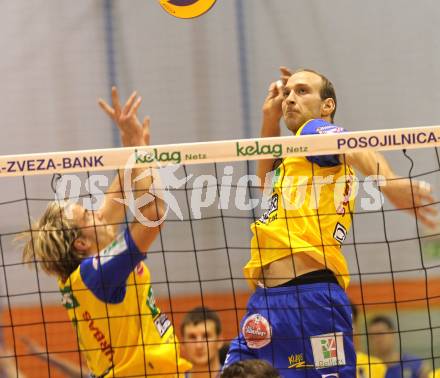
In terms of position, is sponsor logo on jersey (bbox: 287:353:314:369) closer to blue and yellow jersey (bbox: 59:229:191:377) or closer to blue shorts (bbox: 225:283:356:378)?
blue shorts (bbox: 225:283:356:378)

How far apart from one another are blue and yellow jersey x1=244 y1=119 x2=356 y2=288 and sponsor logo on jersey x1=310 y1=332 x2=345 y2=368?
0.25 m

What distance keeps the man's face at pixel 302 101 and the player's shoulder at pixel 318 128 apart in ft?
0.33

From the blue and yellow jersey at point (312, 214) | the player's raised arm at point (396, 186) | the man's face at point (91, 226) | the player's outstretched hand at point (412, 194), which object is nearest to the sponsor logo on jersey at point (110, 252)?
the man's face at point (91, 226)

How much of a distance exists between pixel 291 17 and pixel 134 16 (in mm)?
992

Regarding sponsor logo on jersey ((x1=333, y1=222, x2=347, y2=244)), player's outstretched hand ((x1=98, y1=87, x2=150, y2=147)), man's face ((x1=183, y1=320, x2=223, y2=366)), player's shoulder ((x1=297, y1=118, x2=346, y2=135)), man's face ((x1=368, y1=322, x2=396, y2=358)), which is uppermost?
player's outstretched hand ((x1=98, y1=87, x2=150, y2=147))

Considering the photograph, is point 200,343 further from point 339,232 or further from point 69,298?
point 339,232

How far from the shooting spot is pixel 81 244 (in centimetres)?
357

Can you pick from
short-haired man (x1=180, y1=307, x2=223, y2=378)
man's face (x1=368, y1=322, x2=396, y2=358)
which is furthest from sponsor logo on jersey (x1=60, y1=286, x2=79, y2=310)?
man's face (x1=368, y1=322, x2=396, y2=358)

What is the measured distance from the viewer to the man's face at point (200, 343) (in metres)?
4.36

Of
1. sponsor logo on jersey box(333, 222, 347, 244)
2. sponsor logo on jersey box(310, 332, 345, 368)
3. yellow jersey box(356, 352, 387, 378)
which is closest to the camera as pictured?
sponsor logo on jersey box(310, 332, 345, 368)

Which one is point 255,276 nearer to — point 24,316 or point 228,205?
point 228,205

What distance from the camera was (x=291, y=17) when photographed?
504 cm

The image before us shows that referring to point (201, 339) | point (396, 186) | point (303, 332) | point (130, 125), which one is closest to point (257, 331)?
point (303, 332)

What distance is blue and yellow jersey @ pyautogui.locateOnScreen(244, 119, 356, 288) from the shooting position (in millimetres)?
3127
